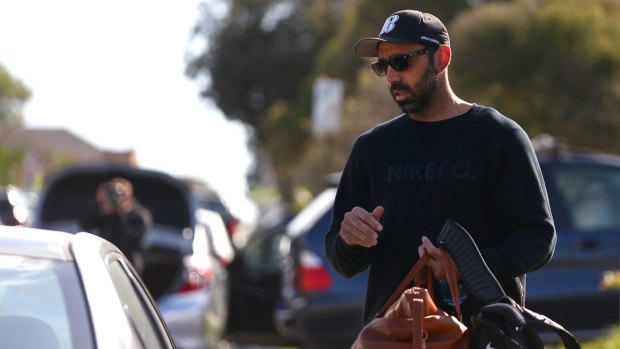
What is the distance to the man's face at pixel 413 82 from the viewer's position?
15.8 ft

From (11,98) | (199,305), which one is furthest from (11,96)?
(199,305)

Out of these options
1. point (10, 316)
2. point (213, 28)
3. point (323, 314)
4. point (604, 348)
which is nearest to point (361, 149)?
point (10, 316)

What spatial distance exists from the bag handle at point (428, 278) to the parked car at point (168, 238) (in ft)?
22.8

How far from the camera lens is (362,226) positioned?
15.0 feet

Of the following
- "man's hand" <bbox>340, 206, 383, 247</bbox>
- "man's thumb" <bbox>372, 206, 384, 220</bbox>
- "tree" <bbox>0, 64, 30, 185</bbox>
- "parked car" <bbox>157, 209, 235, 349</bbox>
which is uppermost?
"man's thumb" <bbox>372, 206, 384, 220</bbox>

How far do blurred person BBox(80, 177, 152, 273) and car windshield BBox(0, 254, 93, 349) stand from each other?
6.88 meters

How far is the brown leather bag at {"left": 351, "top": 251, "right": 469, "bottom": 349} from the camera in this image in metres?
4.18

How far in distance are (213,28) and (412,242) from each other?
5717cm

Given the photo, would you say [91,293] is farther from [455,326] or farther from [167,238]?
[167,238]

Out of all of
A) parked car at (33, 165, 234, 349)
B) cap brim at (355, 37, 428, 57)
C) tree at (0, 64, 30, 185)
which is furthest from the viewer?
tree at (0, 64, 30, 185)

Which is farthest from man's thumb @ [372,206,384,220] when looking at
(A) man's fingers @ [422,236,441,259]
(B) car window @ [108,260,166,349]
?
(B) car window @ [108,260,166,349]

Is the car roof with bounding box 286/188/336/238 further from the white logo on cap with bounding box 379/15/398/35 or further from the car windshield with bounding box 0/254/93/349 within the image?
the car windshield with bounding box 0/254/93/349

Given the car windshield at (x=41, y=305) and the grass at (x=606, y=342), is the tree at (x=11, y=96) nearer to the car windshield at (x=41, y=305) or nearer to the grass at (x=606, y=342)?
the grass at (x=606, y=342)

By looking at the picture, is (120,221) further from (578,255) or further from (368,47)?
(368,47)
